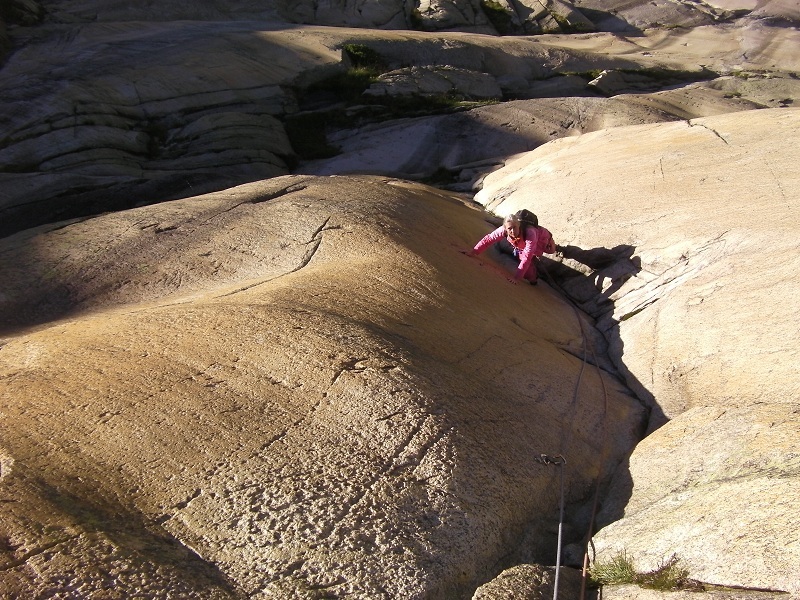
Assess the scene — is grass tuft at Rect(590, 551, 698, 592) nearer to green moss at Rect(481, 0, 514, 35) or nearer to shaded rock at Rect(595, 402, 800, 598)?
shaded rock at Rect(595, 402, 800, 598)

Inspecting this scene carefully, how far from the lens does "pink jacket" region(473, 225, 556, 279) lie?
8022 mm

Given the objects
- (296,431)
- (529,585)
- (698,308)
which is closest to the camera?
(529,585)

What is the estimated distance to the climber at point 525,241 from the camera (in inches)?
317

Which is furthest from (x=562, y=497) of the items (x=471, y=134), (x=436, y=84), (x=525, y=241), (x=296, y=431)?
(x=436, y=84)

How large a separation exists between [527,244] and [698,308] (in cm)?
210

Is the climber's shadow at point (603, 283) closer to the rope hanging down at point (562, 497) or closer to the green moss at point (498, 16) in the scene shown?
the rope hanging down at point (562, 497)

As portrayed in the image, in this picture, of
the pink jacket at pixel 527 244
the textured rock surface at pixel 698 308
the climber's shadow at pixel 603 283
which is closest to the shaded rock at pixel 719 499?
the textured rock surface at pixel 698 308

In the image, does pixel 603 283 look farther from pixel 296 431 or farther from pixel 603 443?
pixel 296 431

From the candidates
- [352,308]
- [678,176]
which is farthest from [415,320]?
[678,176]

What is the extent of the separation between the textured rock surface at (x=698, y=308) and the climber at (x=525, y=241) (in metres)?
0.46

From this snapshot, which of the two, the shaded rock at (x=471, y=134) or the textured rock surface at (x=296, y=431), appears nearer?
the textured rock surface at (x=296, y=431)

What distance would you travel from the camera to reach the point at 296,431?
161 inches

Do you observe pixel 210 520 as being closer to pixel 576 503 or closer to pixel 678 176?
pixel 576 503

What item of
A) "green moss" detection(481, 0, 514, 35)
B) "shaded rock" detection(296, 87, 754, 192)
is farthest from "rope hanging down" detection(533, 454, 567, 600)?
"green moss" detection(481, 0, 514, 35)
